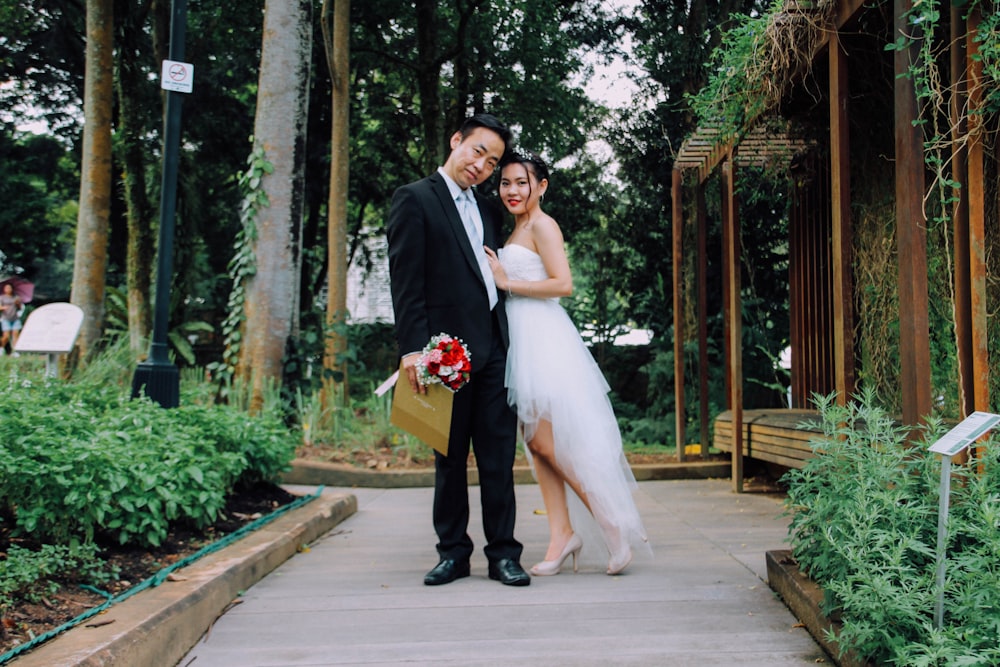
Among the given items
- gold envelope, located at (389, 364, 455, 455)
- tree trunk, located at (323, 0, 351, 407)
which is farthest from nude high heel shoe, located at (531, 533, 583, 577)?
tree trunk, located at (323, 0, 351, 407)

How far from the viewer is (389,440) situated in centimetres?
890

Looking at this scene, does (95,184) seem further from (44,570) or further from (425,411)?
(44,570)

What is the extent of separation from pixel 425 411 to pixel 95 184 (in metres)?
8.72

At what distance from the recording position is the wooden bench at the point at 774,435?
18.8 ft

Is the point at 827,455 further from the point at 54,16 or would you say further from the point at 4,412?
the point at 54,16

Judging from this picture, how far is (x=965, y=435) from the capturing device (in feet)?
7.16

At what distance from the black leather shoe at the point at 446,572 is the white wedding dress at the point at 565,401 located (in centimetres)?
67

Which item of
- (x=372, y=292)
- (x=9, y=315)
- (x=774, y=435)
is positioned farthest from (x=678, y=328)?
(x=372, y=292)

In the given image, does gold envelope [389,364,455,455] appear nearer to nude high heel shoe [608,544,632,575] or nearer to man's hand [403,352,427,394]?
man's hand [403,352,427,394]

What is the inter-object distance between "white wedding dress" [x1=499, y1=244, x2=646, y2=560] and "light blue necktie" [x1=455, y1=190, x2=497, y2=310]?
0.61 ft

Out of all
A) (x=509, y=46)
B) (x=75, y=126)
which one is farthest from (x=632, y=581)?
(x=75, y=126)

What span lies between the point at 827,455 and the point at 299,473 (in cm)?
579

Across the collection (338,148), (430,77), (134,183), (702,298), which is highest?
(430,77)

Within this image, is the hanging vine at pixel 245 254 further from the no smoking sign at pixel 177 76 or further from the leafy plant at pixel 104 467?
the leafy plant at pixel 104 467
